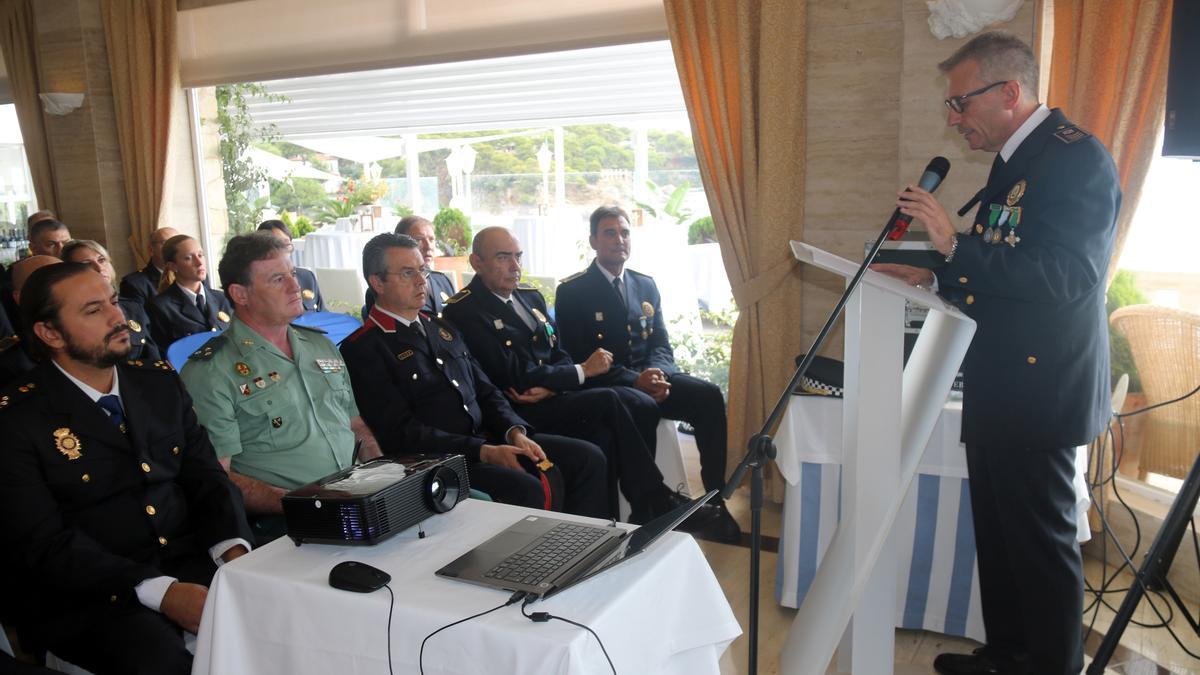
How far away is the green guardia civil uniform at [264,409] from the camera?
7.22 feet

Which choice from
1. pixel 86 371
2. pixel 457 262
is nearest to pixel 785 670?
pixel 86 371

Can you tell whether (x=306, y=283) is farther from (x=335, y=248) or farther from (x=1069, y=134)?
(x=1069, y=134)

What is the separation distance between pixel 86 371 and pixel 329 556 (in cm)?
91

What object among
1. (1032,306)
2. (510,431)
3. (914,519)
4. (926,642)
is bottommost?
(926,642)

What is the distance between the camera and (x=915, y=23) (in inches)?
131

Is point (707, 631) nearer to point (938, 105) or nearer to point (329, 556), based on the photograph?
point (329, 556)

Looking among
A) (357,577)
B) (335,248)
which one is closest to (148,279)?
(335,248)

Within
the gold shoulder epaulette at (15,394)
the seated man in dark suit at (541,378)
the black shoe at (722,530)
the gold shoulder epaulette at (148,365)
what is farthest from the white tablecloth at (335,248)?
the gold shoulder epaulette at (15,394)

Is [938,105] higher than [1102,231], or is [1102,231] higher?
[938,105]

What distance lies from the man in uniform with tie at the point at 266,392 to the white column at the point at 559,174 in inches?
166

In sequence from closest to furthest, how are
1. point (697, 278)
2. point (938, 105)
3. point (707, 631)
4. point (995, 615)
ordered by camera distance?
point (707, 631)
point (995, 615)
point (938, 105)
point (697, 278)

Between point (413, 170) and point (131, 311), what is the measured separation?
3.27 metres

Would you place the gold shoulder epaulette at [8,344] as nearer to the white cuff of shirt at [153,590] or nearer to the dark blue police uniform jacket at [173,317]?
the dark blue police uniform jacket at [173,317]

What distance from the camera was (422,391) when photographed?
2762mm
